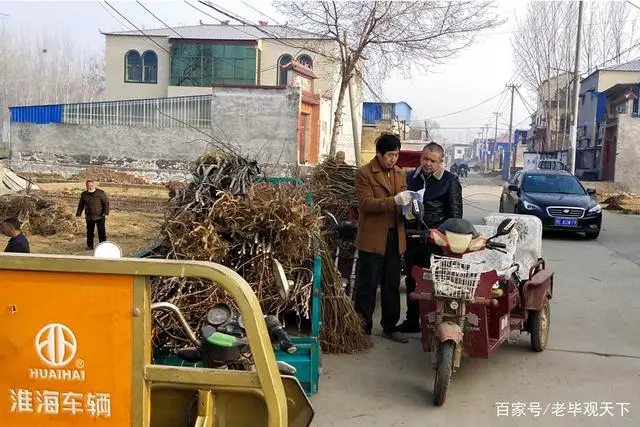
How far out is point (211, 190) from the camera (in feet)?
18.3

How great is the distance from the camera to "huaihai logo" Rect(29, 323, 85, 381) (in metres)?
2.29

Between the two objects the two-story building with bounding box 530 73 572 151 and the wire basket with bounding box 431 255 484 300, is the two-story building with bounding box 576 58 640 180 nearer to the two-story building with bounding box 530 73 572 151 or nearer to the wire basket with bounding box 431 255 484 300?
the two-story building with bounding box 530 73 572 151

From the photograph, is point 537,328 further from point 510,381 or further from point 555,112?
point 555,112

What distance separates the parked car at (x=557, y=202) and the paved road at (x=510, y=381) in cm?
651

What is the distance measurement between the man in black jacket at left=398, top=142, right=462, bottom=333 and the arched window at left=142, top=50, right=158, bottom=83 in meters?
38.2

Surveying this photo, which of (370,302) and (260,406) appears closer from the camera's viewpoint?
(260,406)

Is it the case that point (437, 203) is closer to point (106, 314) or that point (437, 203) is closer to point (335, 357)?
point (335, 357)

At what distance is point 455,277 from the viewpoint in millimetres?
4480

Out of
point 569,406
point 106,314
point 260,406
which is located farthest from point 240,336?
point 569,406

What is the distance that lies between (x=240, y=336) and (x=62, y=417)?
719mm

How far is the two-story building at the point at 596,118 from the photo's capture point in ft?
122

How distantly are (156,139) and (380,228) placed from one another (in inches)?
934

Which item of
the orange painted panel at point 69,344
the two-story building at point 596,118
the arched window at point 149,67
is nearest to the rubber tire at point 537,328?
the orange painted panel at point 69,344

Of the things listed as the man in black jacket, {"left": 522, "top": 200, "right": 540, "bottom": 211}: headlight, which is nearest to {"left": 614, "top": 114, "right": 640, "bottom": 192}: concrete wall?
{"left": 522, "top": 200, "right": 540, "bottom": 211}: headlight
